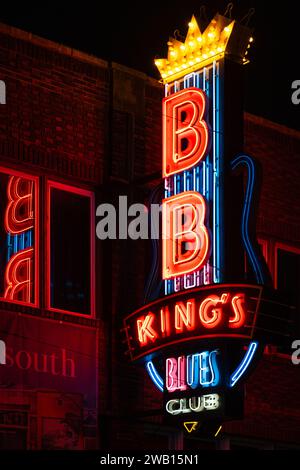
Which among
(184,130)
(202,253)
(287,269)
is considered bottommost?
(202,253)

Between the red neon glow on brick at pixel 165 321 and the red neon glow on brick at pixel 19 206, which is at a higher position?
the red neon glow on brick at pixel 19 206

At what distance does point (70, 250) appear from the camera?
66.8ft

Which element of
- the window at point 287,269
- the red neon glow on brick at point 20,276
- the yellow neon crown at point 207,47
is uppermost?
the yellow neon crown at point 207,47

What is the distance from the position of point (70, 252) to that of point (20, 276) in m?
1.10

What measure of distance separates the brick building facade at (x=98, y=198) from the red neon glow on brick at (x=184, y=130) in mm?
482

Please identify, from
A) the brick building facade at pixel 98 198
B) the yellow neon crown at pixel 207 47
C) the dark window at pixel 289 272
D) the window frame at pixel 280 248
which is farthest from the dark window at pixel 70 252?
the dark window at pixel 289 272

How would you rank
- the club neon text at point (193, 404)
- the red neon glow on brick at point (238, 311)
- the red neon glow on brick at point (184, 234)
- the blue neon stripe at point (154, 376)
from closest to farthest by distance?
1. the red neon glow on brick at point (238, 311)
2. the club neon text at point (193, 404)
3. the red neon glow on brick at point (184, 234)
4. the blue neon stripe at point (154, 376)

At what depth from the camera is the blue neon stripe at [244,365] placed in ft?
61.2

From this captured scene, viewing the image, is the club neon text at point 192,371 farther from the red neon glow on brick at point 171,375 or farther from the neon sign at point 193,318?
the neon sign at point 193,318

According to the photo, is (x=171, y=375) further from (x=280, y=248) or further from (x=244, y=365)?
(x=280, y=248)

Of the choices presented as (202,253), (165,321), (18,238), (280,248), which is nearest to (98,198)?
(18,238)

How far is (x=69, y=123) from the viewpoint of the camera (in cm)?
2070

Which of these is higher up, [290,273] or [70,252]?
[290,273]
